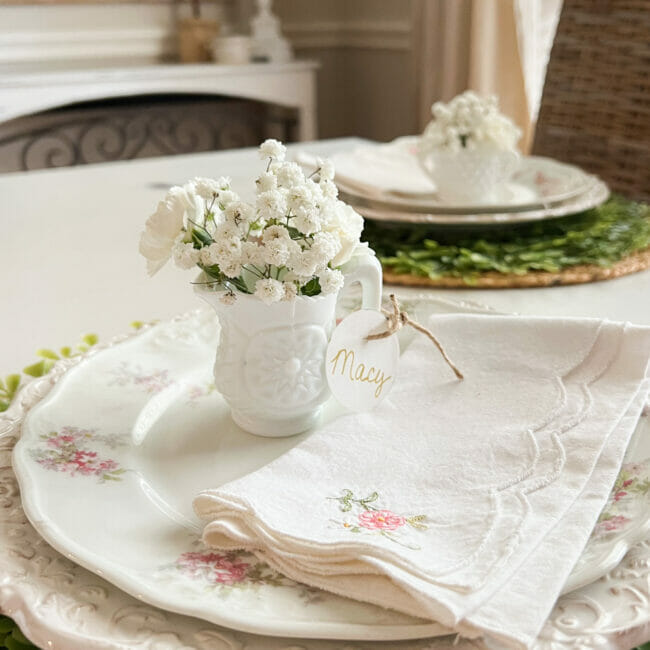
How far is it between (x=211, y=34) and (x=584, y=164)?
2199 mm

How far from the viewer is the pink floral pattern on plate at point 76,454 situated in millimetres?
607

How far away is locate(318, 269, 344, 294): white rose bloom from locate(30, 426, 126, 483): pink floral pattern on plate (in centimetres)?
20

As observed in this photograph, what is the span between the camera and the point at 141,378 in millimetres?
771

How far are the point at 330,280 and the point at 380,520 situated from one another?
0.19m

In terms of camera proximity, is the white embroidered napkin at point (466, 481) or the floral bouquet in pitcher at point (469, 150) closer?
the white embroidered napkin at point (466, 481)

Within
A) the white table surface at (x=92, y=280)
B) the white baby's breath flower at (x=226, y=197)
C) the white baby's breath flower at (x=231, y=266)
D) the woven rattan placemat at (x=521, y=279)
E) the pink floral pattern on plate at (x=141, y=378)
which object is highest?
the white baby's breath flower at (x=226, y=197)

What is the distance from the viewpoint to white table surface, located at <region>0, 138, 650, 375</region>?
96 cm

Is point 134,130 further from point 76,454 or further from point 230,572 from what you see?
point 230,572

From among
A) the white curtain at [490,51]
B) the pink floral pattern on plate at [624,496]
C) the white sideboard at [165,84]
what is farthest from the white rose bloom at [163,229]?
the white sideboard at [165,84]

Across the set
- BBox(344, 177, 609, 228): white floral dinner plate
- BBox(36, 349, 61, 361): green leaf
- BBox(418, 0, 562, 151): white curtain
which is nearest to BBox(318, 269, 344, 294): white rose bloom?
BBox(36, 349, 61, 361): green leaf

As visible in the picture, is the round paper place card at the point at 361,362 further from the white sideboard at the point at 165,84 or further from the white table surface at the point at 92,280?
the white sideboard at the point at 165,84

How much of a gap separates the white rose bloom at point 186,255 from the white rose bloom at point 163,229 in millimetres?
18

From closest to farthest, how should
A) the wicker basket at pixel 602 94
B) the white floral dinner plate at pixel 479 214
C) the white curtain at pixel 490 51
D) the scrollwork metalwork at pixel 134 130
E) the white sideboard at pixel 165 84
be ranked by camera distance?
the white floral dinner plate at pixel 479 214, the wicker basket at pixel 602 94, the white curtain at pixel 490 51, the white sideboard at pixel 165 84, the scrollwork metalwork at pixel 134 130

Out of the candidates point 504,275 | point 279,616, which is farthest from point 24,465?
point 504,275
